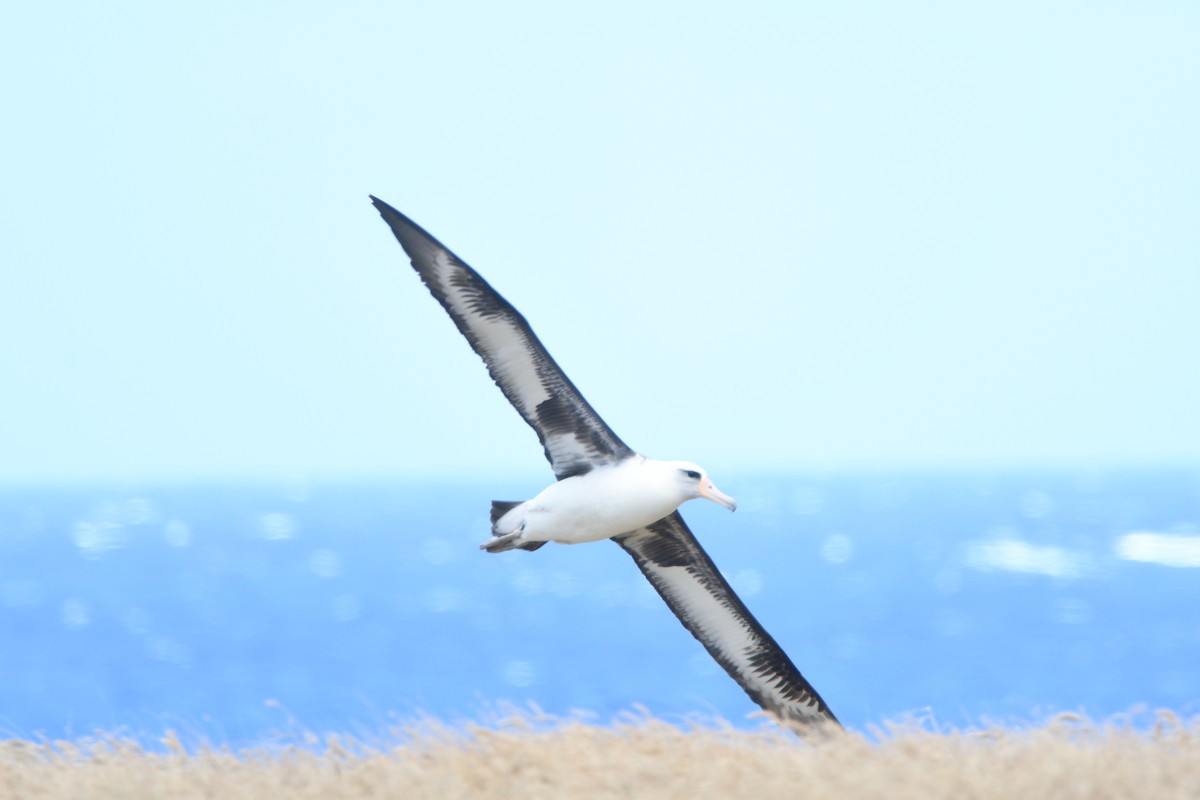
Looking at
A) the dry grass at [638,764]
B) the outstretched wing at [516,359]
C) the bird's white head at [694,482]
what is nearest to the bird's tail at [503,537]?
the outstretched wing at [516,359]

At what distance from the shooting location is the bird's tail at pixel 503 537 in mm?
8242

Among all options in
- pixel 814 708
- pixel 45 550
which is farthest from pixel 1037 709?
pixel 45 550

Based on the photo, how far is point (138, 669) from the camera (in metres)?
43.4

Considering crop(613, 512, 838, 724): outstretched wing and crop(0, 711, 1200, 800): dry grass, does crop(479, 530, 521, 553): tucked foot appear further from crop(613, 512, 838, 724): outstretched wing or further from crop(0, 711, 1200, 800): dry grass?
crop(0, 711, 1200, 800): dry grass

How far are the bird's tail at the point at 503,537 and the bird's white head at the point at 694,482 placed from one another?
82 cm

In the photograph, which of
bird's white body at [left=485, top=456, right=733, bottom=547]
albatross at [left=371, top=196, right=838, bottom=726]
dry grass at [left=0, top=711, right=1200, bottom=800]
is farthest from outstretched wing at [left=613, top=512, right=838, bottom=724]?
dry grass at [left=0, top=711, right=1200, bottom=800]

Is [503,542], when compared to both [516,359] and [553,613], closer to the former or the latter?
[516,359]

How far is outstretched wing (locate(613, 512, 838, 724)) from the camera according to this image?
29.1 feet

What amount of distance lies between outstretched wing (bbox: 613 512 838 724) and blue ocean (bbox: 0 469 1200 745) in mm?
1334

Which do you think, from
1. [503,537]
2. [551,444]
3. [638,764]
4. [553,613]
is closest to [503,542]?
[503,537]

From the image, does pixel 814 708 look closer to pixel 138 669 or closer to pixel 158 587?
pixel 138 669

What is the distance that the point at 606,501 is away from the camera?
809 cm

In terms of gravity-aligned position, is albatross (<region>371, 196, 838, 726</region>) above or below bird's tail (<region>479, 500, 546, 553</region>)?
above

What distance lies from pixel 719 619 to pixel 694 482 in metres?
1.21
